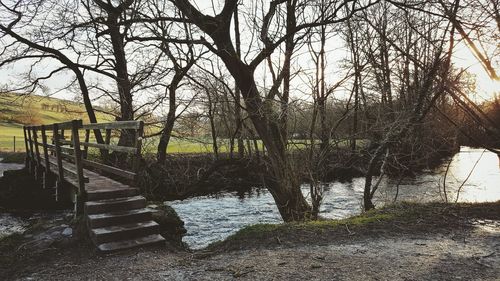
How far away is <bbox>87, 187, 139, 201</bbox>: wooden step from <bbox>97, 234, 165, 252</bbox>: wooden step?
1230 millimetres

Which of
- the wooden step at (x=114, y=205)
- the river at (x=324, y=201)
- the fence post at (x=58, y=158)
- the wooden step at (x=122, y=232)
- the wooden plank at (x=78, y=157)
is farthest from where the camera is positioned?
the river at (x=324, y=201)

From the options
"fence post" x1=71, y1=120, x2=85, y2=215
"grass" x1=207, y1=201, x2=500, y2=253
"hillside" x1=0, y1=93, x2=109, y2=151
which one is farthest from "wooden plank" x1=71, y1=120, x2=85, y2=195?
"hillside" x1=0, y1=93, x2=109, y2=151

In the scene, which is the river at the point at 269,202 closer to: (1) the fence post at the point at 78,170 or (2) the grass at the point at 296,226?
(1) the fence post at the point at 78,170

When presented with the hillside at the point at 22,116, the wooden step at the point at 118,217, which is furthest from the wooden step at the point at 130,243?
the hillside at the point at 22,116

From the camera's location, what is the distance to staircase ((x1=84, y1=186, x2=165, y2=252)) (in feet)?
19.7

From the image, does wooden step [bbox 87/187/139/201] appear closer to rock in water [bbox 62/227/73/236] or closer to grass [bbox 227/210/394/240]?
rock in water [bbox 62/227/73/236]

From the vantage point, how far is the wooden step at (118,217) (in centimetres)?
628

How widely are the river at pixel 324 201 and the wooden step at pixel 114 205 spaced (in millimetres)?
3524

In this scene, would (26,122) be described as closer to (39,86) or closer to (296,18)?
(39,86)

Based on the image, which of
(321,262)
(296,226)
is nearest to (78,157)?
(296,226)

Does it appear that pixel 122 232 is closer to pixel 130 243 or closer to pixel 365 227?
pixel 130 243

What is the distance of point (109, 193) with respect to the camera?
706cm

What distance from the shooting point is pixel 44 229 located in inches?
283

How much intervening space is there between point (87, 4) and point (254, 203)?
1052 centimetres
